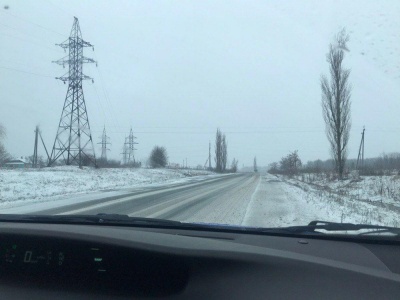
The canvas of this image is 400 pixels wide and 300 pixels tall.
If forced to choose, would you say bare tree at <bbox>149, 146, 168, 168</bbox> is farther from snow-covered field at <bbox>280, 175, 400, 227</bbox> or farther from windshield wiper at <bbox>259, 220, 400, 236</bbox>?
windshield wiper at <bbox>259, 220, 400, 236</bbox>

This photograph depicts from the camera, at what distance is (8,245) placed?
3.76 m

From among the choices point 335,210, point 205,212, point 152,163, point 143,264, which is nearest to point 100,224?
point 143,264

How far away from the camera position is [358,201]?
20672mm

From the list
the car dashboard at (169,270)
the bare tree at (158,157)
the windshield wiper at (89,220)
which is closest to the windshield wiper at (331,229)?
the car dashboard at (169,270)

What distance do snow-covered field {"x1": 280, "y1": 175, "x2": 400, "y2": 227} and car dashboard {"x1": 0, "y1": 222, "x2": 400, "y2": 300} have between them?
845 cm

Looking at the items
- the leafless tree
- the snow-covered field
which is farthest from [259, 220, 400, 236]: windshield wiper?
the leafless tree

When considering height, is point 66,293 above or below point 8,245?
below

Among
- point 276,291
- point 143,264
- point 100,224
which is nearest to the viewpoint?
point 276,291

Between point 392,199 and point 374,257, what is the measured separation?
19.7 metres

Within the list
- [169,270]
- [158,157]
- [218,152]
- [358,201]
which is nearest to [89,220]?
[169,270]

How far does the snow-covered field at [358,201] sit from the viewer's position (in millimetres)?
12742

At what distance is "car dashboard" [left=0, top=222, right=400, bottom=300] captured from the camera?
3.14 metres

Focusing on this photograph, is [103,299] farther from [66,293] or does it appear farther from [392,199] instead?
[392,199]

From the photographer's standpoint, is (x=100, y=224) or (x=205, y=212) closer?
(x=100, y=224)
